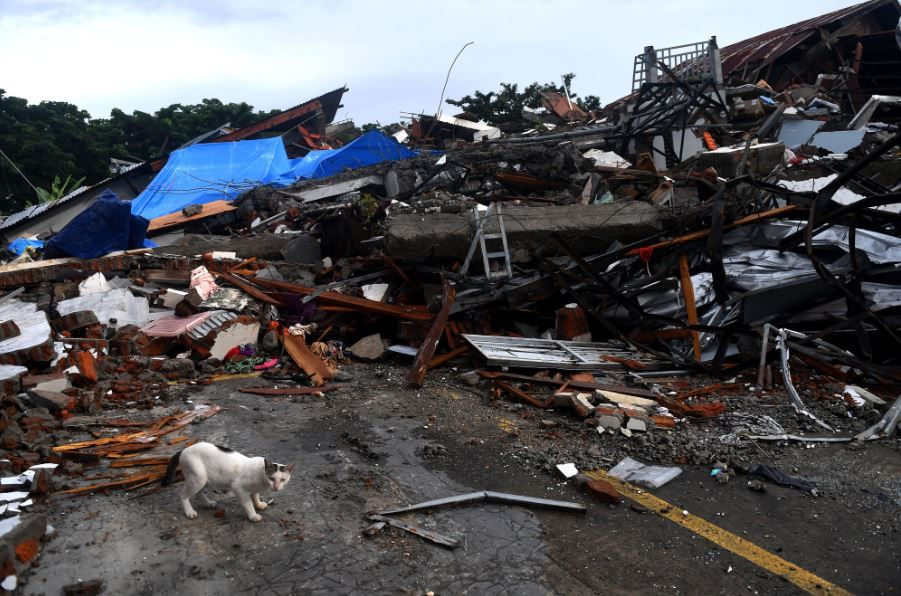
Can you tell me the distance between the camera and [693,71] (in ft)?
39.5

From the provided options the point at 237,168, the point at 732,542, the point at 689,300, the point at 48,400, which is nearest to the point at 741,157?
the point at 689,300

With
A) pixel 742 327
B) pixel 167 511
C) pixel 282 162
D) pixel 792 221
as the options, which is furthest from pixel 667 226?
pixel 282 162

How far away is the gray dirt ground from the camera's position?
275 cm

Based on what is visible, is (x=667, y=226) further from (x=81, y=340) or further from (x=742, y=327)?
(x=81, y=340)

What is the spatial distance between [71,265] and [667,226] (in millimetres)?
7619

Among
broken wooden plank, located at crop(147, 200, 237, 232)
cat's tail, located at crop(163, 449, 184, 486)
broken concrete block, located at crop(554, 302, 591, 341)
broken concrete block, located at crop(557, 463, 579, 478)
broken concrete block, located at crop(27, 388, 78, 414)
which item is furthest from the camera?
broken wooden plank, located at crop(147, 200, 237, 232)

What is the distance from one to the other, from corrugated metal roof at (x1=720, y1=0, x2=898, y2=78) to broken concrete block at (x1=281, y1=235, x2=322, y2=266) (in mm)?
11902

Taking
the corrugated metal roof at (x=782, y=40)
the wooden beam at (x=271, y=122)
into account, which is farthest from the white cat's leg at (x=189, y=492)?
the wooden beam at (x=271, y=122)

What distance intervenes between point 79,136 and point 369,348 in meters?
18.5

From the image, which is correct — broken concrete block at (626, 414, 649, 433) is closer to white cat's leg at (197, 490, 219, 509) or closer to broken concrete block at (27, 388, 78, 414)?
white cat's leg at (197, 490, 219, 509)

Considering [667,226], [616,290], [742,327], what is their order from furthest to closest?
[667,226]
[616,290]
[742,327]

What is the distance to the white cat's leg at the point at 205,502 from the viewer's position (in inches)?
124

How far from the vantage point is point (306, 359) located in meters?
6.30

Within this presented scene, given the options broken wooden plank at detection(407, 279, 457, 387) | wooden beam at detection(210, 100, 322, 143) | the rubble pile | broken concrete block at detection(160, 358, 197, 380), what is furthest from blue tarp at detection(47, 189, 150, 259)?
wooden beam at detection(210, 100, 322, 143)
